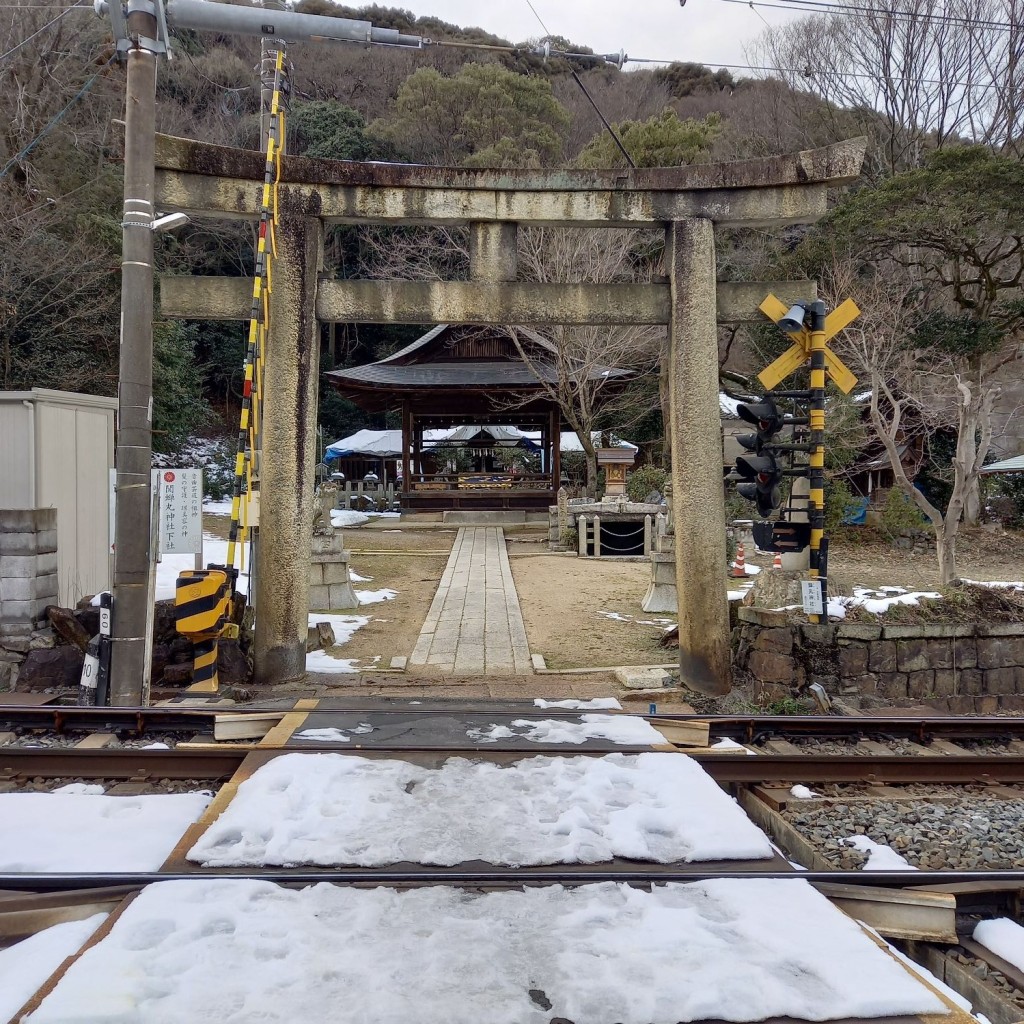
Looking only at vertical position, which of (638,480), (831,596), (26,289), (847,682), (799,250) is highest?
(799,250)

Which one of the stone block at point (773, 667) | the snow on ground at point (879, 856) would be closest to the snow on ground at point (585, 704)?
the stone block at point (773, 667)

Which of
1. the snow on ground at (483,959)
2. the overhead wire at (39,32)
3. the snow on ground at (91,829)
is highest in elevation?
the overhead wire at (39,32)

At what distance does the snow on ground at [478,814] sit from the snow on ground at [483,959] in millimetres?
252

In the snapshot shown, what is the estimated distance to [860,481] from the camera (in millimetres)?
24234

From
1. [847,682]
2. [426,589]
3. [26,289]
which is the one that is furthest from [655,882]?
[26,289]

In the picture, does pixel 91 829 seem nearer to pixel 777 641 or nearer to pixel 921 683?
pixel 777 641

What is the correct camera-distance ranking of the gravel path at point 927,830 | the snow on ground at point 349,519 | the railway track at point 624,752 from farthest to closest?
the snow on ground at point 349,519 → the gravel path at point 927,830 → the railway track at point 624,752

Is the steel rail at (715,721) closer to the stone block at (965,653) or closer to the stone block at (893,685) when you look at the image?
the stone block at (893,685)

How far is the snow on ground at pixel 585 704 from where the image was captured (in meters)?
5.59

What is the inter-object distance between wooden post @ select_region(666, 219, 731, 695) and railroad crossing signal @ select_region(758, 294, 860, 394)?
0.53 meters

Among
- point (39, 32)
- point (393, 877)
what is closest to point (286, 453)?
point (393, 877)

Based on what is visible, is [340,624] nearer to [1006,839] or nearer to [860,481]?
[1006,839]

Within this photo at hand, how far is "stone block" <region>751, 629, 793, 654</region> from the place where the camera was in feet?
23.9

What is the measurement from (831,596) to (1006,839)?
15.5 feet
